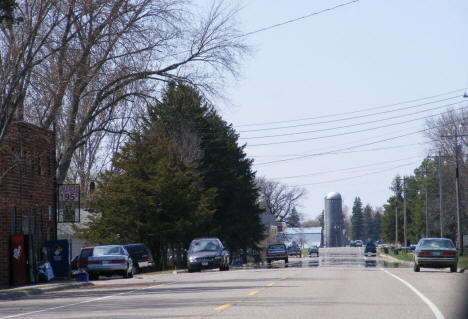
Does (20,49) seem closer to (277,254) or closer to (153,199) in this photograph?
(153,199)

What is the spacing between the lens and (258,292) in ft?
67.3

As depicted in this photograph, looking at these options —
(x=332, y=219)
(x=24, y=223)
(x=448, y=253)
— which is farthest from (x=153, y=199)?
(x=332, y=219)

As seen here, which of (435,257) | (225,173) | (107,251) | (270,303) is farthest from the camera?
(225,173)

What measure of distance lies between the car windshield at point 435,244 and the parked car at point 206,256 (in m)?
10.1

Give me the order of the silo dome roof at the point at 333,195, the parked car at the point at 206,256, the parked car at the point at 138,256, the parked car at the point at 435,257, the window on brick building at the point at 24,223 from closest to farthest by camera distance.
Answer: the window on brick building at the point at 24,223 < the parked car at the point at 435,257 < the parked car at the point at 206,256 < the parked car at the point at 138,256 < the silo dome roof at the point at 333,195

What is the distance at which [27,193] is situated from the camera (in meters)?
35.0

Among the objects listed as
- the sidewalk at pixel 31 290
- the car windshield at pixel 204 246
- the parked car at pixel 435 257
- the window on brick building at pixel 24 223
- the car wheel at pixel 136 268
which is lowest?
the car wheel at pixel 136 268

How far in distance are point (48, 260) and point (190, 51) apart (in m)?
11.1

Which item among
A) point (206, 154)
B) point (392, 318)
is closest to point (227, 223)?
point (206, 154)

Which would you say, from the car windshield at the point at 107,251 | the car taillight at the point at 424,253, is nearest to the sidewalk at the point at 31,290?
the car windshield at the point at 107,251

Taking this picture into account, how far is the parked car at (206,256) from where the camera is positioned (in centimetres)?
4044

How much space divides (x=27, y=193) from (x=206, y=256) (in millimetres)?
9884

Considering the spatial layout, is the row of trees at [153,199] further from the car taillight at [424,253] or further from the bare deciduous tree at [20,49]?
the bare deciduous tree at [20,49]

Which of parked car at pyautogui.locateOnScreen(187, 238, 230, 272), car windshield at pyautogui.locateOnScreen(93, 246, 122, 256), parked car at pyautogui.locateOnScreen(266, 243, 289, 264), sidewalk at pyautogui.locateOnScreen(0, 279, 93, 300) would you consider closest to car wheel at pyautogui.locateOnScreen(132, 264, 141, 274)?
parked car at pyautogui.locateOnScreen(187, 238, 230, 272)
